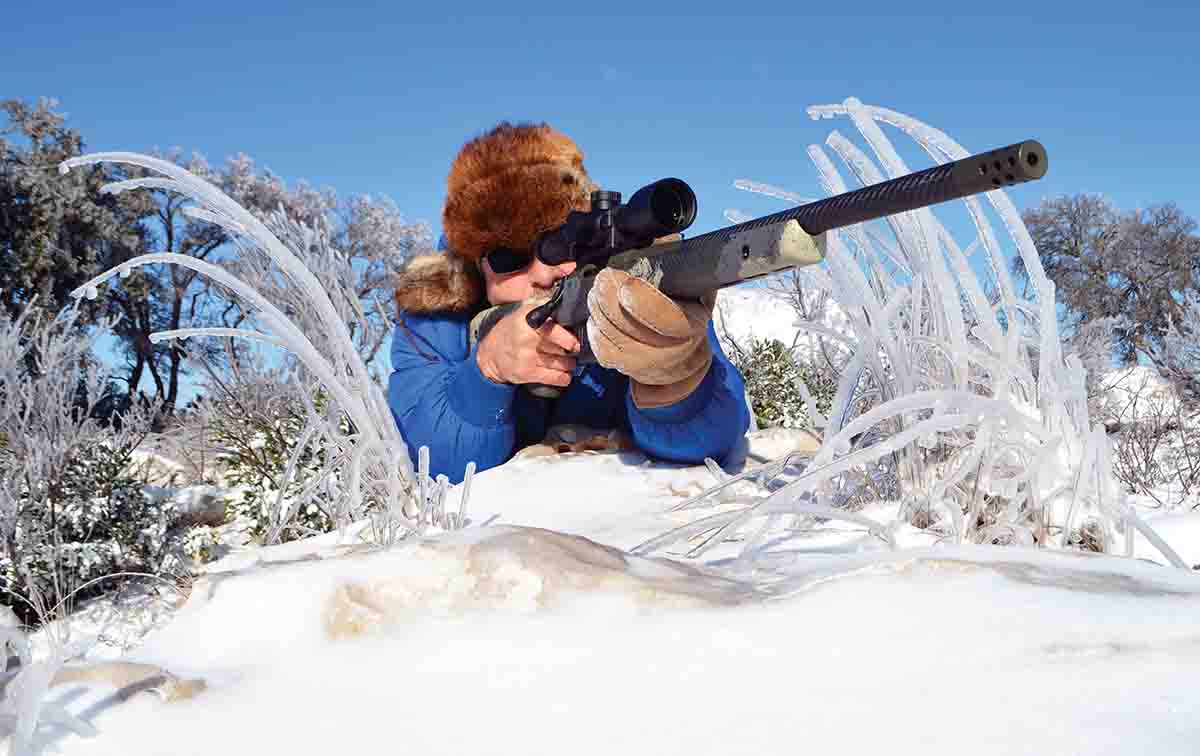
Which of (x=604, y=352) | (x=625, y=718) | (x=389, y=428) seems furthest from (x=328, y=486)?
(x=625, y=718)

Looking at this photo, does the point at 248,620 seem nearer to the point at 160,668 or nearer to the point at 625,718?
the point at 160,668

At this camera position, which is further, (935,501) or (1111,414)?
(1111,414)

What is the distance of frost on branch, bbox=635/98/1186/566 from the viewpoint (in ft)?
3.93

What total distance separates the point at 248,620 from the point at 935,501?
3.27 feet

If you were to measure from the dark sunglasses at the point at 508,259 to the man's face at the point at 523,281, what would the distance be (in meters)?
0.02

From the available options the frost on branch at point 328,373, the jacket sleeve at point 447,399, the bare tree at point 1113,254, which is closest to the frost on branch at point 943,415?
the frost on branch at point 328,373

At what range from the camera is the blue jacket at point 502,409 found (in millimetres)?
2553

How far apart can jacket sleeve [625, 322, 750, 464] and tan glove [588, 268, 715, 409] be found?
1.02ft

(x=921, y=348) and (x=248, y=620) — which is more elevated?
(x=921, y=348)

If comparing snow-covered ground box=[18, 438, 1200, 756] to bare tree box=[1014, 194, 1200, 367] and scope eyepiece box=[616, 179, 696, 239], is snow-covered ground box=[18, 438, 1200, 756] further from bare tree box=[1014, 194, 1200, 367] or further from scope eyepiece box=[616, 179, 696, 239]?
bare tree box=[1014, 194, 1200, 367]

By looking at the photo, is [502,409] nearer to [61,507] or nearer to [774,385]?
[61,507]

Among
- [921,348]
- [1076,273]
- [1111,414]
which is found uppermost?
[1076,273]

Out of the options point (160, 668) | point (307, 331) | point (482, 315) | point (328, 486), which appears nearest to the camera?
point (160, 668)

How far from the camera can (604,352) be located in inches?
79.6
